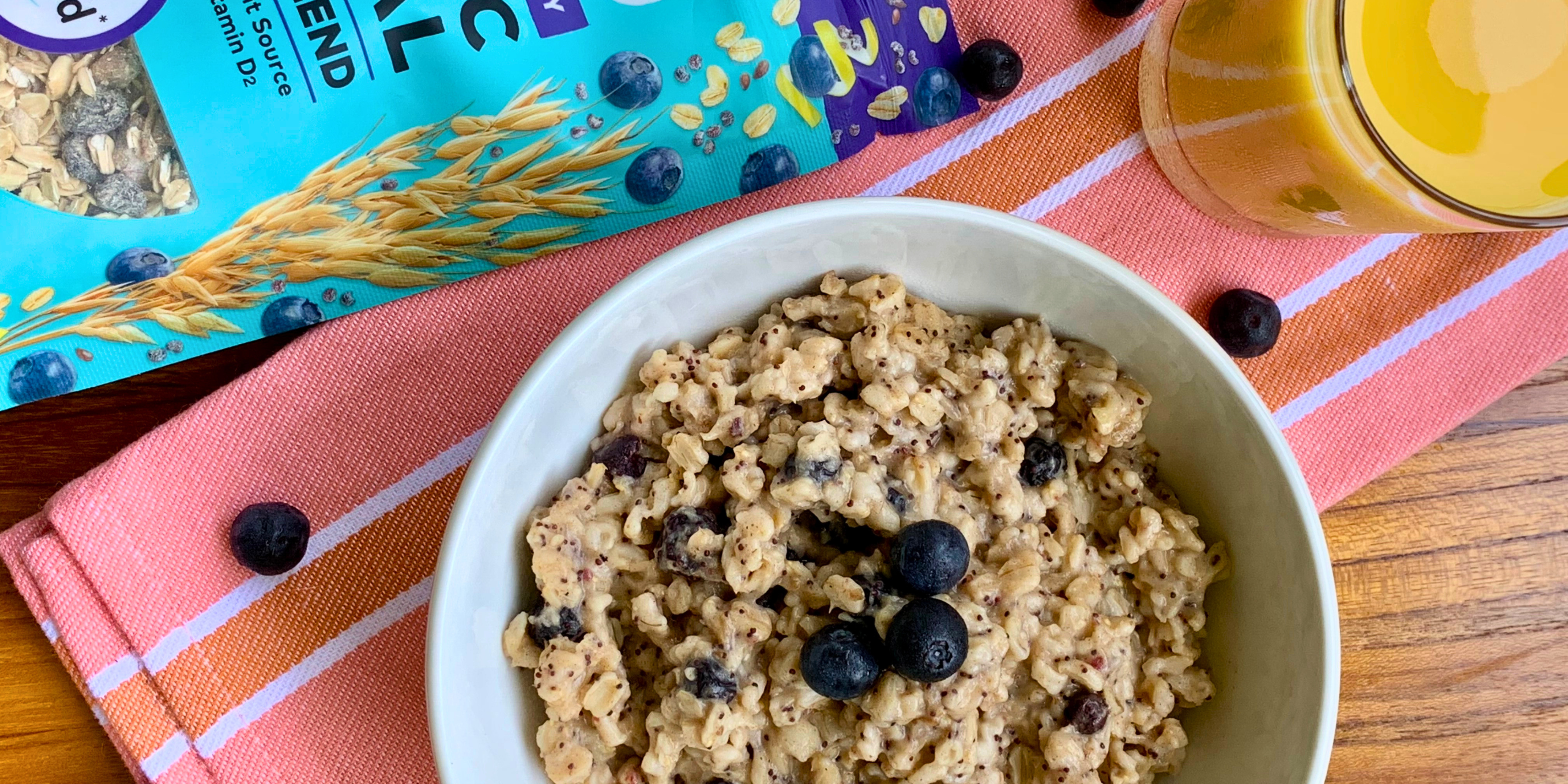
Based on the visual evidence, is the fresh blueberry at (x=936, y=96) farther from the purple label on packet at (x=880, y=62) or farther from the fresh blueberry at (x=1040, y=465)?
the fresh blueberry at (x=1040, y=465)

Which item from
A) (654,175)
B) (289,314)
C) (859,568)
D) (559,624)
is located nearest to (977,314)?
(859,568)

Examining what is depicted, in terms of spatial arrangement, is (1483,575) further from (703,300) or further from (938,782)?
(703,300)

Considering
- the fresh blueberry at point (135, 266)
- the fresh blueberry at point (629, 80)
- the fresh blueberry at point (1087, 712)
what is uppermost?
the fresh blueberry at point (629, 80)

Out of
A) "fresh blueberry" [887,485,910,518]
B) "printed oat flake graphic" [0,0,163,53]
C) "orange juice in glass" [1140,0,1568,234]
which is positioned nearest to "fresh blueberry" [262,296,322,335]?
"printed oat flake graphic" [0,0,163,53]

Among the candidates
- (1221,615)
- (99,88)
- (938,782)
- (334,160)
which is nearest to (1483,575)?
(1221,615)

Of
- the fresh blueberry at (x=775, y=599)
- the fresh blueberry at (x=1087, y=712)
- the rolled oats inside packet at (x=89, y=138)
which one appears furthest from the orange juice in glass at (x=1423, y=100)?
the rolled oats inside packet at (x=89, y=138)

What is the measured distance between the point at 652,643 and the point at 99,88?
0.85m

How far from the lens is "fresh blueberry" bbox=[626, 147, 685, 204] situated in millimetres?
1211

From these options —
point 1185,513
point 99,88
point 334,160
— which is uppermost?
point 99,88

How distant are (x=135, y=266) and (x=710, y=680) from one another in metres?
0.80

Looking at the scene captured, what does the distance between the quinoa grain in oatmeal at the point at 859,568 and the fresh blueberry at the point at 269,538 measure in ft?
1.09

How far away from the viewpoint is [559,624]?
0.96 meters

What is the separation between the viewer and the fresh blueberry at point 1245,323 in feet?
4.03

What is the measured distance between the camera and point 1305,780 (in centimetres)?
94
